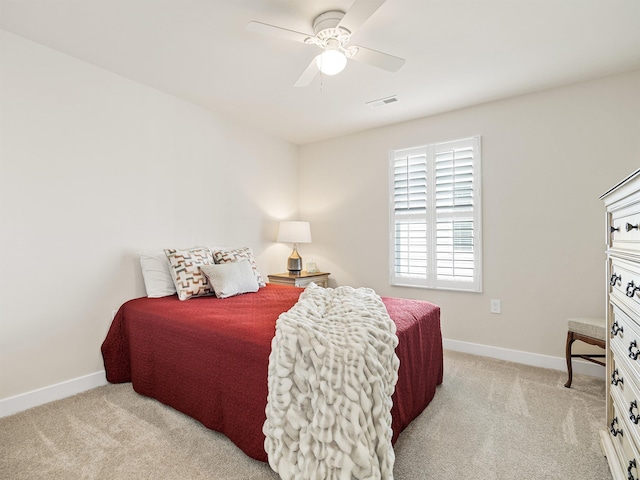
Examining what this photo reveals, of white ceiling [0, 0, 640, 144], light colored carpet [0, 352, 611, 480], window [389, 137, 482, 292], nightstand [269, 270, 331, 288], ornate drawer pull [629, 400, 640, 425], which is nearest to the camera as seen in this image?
ornate drawer pull [629, 400, 640, 425]

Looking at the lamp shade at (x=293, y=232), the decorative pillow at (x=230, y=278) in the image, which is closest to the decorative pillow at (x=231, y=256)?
the decorative pillow at (x=230, y=278)

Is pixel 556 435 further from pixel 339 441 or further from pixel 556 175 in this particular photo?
pixel 556 175

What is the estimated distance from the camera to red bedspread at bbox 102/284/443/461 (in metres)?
1.68

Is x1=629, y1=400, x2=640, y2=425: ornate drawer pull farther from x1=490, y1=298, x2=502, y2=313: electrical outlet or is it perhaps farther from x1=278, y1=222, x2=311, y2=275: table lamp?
x1=278, y1=222, x2=311, y2=275: table lamp

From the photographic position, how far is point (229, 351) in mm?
1770

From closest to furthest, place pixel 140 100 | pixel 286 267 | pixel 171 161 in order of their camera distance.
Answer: pixel 140 100, pixel 171 161, pixel 286 267

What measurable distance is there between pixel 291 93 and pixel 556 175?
2.41 m

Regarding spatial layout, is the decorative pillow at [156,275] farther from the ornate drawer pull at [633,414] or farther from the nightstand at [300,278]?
the ornate drawer pull at [633,414]

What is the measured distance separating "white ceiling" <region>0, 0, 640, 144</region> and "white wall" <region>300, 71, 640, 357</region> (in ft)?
0.68

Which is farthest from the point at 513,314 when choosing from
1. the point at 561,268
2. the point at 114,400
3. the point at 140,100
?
the point at 140,100

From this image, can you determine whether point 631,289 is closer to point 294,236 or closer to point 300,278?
point 300,278

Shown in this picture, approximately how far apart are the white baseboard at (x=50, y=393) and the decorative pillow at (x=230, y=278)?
3.54 ft

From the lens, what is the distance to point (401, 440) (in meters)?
1.86

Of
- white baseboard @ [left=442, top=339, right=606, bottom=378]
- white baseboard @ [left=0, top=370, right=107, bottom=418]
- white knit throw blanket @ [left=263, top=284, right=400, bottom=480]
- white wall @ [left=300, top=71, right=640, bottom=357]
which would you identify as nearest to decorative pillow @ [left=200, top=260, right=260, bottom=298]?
white baseboard @ [left=0, top=370, right=107, bottom=418]
